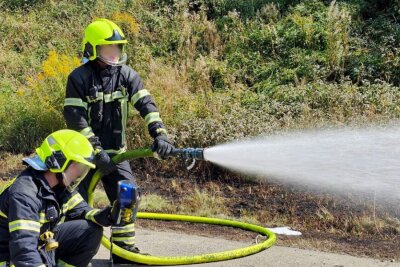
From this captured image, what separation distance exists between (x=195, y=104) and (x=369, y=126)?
8.73ft

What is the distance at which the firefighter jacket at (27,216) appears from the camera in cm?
374

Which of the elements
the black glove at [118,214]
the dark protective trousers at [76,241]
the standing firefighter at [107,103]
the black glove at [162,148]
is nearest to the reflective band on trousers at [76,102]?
the standing firefighter at [107,103]

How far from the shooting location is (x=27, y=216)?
12.5 ft

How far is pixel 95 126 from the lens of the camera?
551 centimetres

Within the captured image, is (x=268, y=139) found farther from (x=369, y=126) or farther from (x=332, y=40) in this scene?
(x=332, y=40)

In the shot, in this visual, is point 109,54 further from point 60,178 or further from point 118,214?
point 60,178

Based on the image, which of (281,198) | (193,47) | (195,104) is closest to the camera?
(281,198)

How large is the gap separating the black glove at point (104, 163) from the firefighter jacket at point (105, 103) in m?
0.09

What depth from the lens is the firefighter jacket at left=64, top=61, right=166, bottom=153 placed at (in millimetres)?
5391

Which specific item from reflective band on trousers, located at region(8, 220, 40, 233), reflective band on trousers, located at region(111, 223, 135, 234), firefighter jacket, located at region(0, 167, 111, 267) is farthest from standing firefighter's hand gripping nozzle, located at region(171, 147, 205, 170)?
reflective band on trousers, located at region(8, 220, 40, 233)

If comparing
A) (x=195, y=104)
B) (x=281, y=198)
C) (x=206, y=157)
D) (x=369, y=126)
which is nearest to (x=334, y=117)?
(x=369, y=126)

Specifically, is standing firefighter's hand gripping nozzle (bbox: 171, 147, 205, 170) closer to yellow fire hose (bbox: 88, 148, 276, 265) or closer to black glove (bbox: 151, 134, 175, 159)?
black glove (bbox: 151, 134, 175, 159)

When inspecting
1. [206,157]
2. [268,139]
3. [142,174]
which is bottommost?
[142,174]

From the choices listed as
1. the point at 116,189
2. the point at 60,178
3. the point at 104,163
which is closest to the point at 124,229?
the point at 116,189
